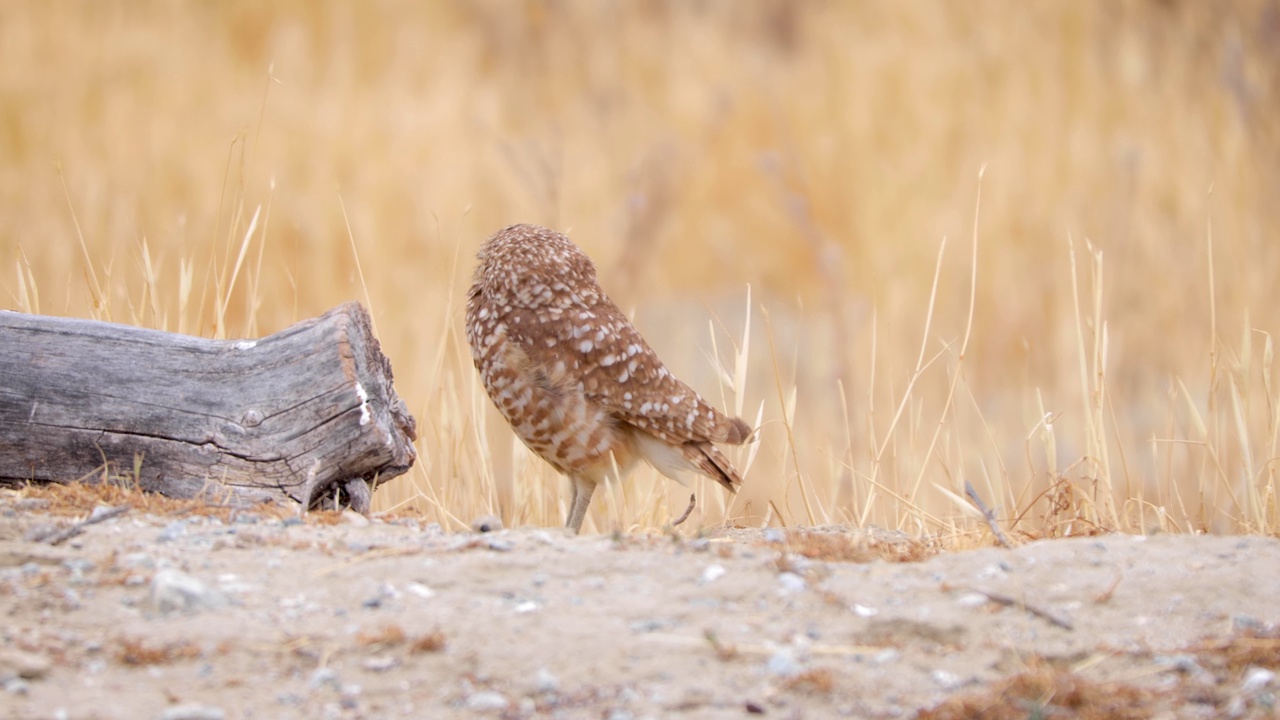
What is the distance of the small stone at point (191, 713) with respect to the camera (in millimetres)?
1968

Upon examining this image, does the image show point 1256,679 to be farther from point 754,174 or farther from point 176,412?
point 754,174

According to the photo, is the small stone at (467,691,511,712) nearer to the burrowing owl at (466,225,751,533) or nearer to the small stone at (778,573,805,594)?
the small stone at (778,573,805,594)

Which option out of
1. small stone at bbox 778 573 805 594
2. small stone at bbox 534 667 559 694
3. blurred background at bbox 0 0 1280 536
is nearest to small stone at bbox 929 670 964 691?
small stone at bbox 778 573 805 594

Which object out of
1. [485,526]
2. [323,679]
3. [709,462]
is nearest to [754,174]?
[709,462]

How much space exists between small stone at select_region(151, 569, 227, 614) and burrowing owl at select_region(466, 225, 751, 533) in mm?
1320

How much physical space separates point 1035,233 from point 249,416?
631 centimetres

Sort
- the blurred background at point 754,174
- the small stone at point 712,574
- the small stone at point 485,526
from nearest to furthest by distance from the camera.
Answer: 1. the small stone at point 712,574
2. the small stone at point 485,526
3. the blurred background at point 754,174

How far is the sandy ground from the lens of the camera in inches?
82.4

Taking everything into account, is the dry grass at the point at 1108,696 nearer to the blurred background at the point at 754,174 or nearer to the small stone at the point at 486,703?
→ the small stone at the point at 486,703

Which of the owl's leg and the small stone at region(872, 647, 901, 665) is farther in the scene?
the owl's leg

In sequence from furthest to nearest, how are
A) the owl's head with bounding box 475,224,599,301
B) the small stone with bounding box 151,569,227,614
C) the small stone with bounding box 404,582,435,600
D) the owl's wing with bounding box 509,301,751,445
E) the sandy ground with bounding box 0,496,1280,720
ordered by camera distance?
the owl's head with bounding box 475,224,599,301, the owl's wing with bounding box 509,301,751,445, the small stone with bounding box 404,582,435,600, the small stone with bounding box 151,569,227,614, the sandy ground with bounding box 0,496,1280,720

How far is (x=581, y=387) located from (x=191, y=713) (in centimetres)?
→ 170

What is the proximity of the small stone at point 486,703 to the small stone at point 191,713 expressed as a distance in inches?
15.6

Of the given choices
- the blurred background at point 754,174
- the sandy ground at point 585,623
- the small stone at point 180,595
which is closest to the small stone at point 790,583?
the sandy ground at point 585,623
